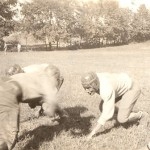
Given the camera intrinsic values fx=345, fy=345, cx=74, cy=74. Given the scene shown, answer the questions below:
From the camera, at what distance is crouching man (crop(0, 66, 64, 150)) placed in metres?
5.15

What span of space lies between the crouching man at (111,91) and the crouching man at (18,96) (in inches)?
30.1

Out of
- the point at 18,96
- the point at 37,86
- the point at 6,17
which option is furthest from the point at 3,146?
the point at 6,17

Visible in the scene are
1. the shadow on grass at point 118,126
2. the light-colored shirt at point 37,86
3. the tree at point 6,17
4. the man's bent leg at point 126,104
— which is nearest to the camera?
the light-colored shirt at point 37,86

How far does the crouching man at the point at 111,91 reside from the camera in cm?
644

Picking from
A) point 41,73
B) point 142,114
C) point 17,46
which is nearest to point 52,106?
point 41,73

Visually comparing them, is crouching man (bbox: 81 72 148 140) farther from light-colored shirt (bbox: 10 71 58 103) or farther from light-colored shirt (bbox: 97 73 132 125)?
light-colored shirt (bbox: 10 71 58 103)

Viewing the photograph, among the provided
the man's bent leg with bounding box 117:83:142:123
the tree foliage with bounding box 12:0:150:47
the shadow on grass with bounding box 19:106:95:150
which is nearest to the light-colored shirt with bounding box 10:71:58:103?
the shadow on grass with bounding box 19:106:95:150

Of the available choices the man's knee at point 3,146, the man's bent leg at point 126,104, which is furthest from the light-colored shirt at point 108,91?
the man's knee at point 3,146

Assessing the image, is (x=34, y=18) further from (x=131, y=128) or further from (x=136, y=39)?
(x=131, y=128)

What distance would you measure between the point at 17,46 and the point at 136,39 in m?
35.4

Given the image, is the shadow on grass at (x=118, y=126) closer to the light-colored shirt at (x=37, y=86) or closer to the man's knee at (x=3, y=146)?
the light-colored shirt at (x=37, y=86)

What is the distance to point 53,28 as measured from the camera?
66438 mm

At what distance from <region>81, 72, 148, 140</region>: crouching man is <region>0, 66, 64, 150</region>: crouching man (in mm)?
765

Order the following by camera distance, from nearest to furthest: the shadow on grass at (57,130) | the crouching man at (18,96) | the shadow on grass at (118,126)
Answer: the crouching man at (18,96)
the shadow on grass at (57,130)
the shadow on grass at (118,126)
